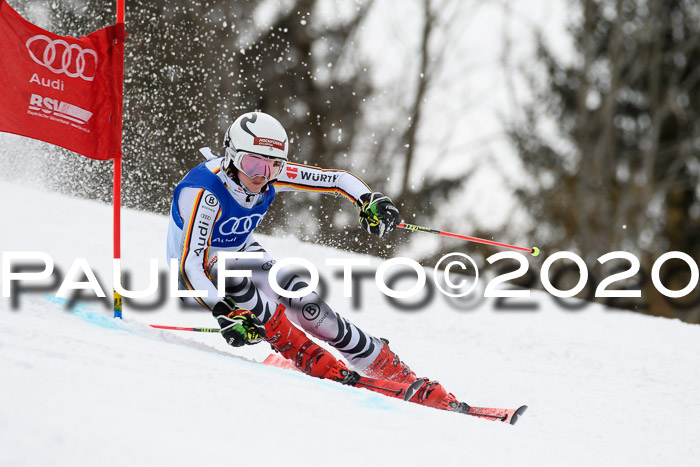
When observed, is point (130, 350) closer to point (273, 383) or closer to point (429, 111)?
point (273, 383)

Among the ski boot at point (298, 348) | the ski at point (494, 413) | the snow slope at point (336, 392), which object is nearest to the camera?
the snow slope at point (336, 392)

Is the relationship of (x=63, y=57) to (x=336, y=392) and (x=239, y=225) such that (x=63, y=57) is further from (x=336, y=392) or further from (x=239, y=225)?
(x=336, y=392)

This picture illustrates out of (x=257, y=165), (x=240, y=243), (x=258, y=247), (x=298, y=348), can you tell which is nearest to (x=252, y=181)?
(x=257, y=165)

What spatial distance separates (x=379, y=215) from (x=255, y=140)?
29.7 inches

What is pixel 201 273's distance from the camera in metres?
3.73

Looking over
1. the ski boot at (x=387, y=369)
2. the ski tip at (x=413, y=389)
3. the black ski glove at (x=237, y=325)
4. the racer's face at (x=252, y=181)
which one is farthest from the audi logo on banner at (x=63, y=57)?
the ski tip at (x=413, y=389)

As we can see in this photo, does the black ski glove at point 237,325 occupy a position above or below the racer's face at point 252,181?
below

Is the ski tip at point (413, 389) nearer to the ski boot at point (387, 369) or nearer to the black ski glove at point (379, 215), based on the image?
the ski boot at point (387, 369)

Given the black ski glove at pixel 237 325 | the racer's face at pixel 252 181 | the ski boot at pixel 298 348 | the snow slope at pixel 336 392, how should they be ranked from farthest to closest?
the ski boot at pixel 298 348
the racer's face at pixel 252 181
the black ski glove at pixel 237 325
the snow slope at pixel 336 392

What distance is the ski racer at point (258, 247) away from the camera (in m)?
3.73

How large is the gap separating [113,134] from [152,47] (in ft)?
36.8

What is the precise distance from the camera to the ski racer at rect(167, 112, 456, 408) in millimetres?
3729

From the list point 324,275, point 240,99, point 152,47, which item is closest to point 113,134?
point 324,275

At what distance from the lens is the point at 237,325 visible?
11.4 ft
